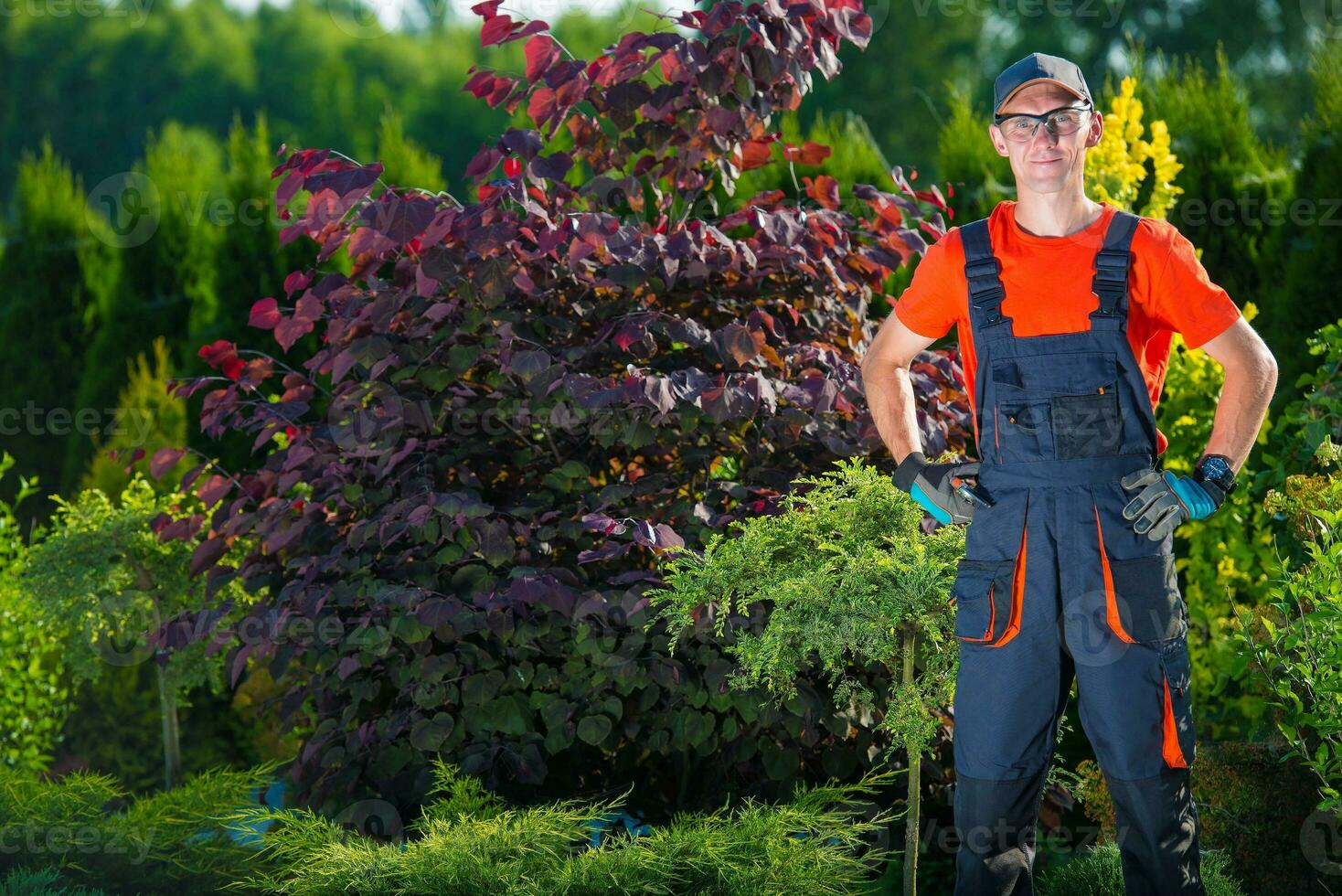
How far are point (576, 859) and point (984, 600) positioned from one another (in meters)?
1.15

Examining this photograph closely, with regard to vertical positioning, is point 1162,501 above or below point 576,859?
above

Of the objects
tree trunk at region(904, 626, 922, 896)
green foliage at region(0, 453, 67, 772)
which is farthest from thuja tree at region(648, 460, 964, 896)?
green foliage at region(0, 453, 67, 772)

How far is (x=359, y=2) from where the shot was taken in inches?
195

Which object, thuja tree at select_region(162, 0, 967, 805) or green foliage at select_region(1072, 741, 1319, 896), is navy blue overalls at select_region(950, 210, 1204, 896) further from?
green foliage at select_region(1072, 741, 1319, 896)

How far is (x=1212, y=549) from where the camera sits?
4371mm

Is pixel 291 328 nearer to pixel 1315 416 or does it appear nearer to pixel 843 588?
pixel 843 588

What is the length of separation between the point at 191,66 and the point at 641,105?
28001mm

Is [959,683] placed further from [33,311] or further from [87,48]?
[87,48]

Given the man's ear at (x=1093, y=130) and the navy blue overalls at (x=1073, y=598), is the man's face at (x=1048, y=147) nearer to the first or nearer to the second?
the man's ear at (x=1093, y=130)

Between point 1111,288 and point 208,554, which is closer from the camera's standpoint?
point 1111,288

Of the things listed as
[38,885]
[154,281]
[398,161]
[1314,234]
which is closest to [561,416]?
[38,885]

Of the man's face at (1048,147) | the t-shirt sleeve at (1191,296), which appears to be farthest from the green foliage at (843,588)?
the man's face at (1048,147)

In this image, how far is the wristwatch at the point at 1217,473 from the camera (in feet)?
7.87

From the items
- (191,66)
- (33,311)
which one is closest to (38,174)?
(33,311)
